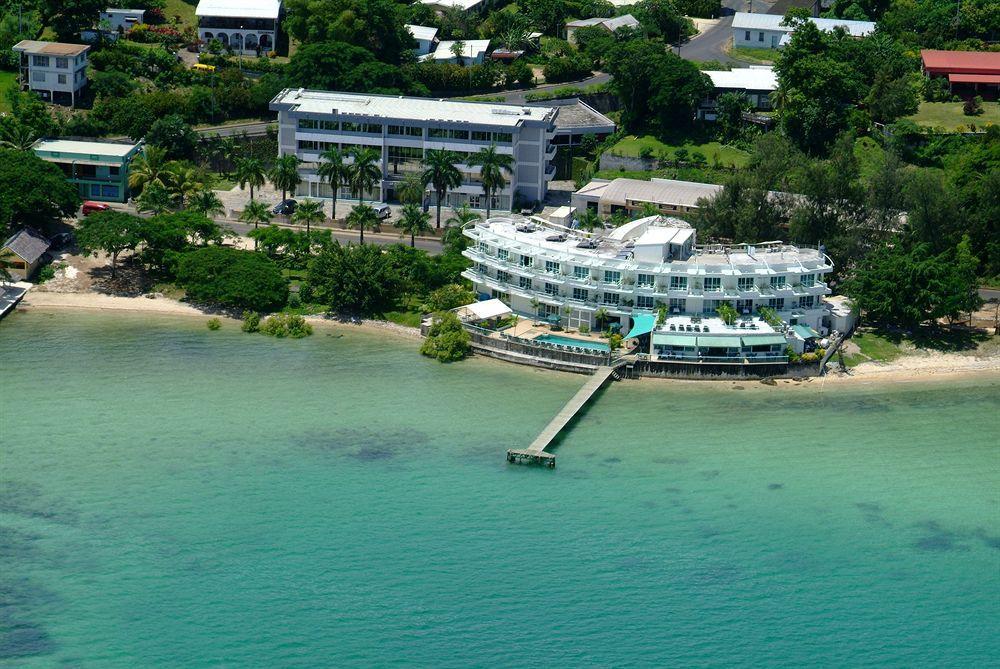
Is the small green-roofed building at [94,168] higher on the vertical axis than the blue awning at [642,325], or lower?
higher

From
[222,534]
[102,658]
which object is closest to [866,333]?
[222,534]

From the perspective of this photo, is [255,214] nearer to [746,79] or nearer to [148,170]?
[148,170]

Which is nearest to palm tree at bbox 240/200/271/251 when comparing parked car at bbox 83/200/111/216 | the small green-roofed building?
parked car at bbox 83/200/111/216

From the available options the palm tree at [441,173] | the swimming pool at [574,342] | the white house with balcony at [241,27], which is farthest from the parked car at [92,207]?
the swimming pool at [574,342]

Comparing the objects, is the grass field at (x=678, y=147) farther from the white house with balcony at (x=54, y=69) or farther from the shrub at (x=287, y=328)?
the white house with balcony at (x=54, y=69)

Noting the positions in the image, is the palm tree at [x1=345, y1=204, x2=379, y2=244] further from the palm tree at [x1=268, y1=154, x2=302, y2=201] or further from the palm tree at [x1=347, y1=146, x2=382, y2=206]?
the palm tree at [x1=268, y1=154, x2=302, y2=201]

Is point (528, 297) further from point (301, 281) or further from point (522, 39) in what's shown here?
point (522, 39)
